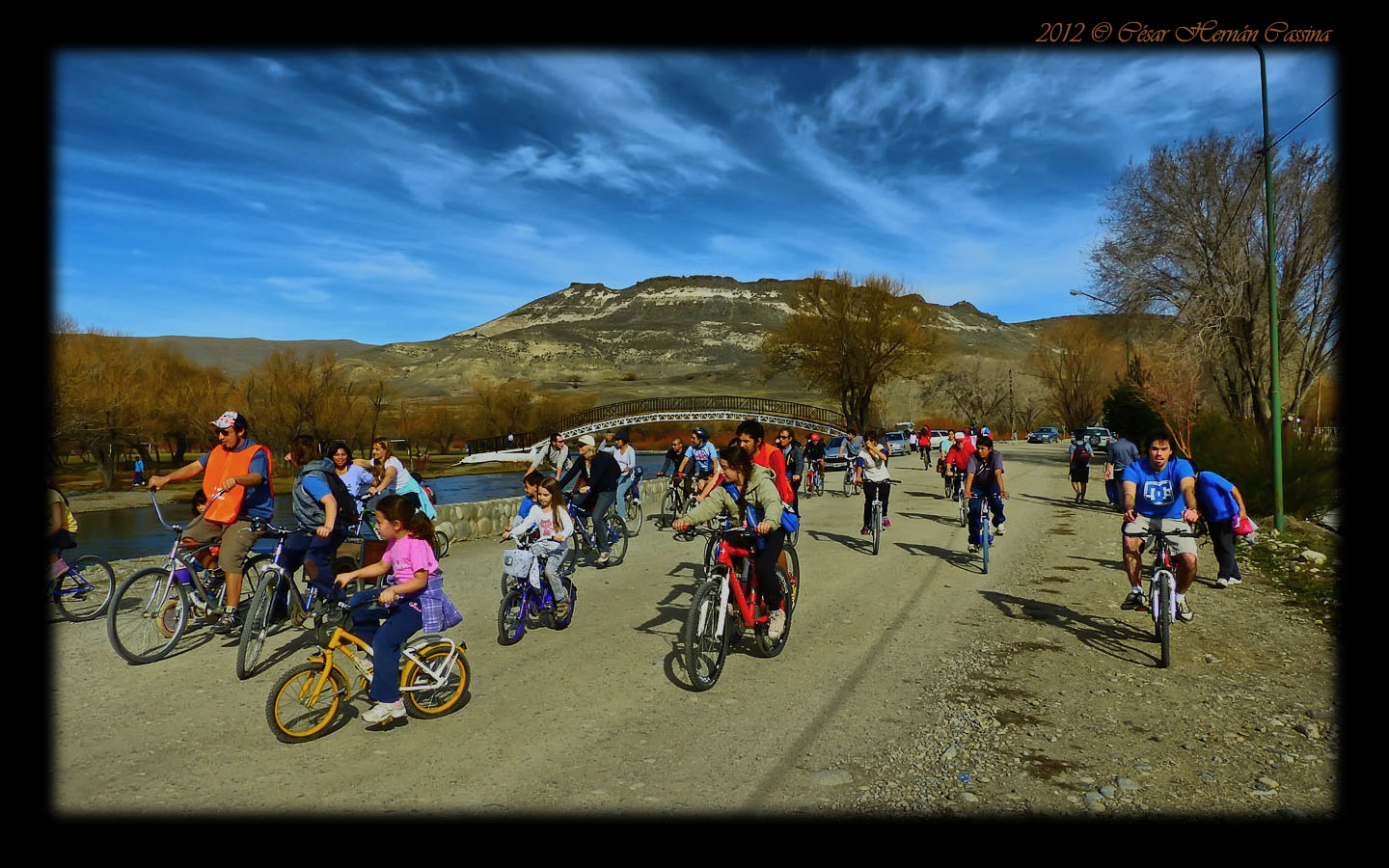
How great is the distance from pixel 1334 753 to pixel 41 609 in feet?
36.2

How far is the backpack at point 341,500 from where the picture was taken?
25.2 feet

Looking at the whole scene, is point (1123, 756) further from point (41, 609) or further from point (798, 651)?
point (41, 609)

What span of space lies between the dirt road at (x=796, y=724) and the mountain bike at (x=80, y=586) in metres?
0.53

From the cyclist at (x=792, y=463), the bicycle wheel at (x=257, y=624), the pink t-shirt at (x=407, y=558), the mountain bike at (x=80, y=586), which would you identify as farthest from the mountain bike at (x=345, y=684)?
the cyclist at (x=792, y=463)

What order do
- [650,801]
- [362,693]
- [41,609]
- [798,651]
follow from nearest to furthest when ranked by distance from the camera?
[650,801]
[362,693]
[798,651]
[41,609]

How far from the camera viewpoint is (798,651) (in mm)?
7395

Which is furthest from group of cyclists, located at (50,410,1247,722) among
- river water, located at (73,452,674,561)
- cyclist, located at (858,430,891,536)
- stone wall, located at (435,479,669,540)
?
river water, located at (73,452,674,561)

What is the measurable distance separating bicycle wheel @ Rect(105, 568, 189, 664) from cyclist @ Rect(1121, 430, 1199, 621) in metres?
8.84

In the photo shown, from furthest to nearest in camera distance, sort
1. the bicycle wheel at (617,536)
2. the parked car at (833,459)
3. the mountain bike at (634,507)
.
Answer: the parked car at (833,459), the mountain bike at (634,507), the bicycle wheel at (617,536)

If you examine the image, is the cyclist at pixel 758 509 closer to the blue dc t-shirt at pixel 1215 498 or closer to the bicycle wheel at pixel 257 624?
the bicycle wheel at pixel 257 624

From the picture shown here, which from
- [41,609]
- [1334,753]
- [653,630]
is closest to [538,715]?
[653,630]

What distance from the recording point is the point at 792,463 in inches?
661

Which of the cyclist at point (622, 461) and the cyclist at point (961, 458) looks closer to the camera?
the cyclist at point (622, 461)

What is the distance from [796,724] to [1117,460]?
1431cm
